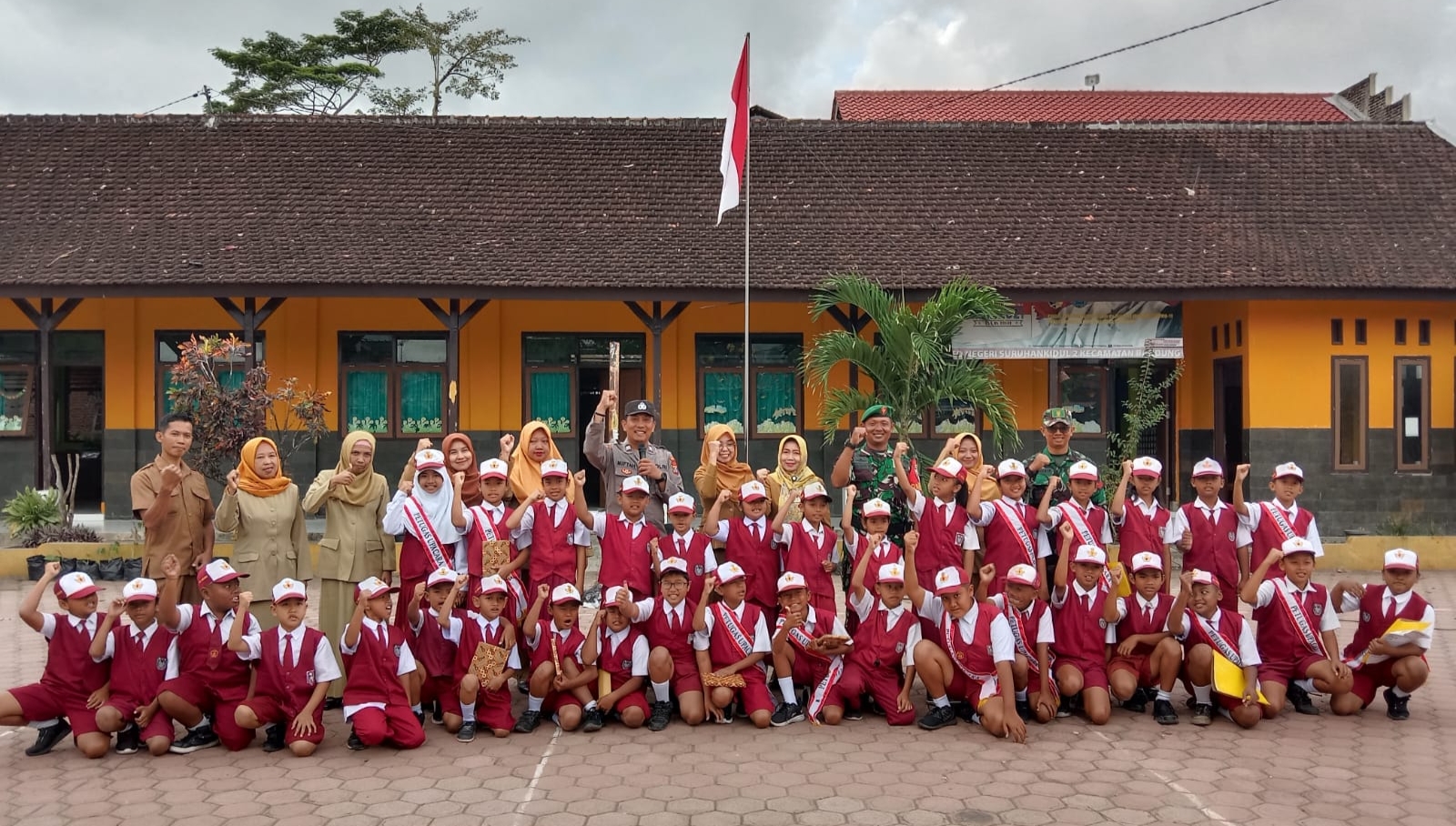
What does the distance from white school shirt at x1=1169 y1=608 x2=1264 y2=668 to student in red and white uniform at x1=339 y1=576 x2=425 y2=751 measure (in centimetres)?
420

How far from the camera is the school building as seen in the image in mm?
14141

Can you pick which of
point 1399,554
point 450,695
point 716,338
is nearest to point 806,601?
point 450,695

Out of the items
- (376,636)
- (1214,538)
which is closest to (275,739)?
(376,636)

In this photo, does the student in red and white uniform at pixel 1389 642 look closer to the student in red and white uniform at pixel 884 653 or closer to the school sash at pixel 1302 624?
the school sash at pixel 1302 624

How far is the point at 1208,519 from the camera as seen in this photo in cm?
704

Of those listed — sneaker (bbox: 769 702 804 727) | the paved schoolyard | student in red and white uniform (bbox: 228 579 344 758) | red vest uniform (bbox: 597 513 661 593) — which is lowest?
the paved schoolyard

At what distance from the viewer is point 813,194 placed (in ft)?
52.5

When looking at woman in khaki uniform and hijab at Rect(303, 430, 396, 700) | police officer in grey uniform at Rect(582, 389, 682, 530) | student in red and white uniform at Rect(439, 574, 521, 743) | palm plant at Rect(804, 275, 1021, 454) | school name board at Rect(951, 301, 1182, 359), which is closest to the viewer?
student in red and white uniform at Rect(439, 574, 521, 743)

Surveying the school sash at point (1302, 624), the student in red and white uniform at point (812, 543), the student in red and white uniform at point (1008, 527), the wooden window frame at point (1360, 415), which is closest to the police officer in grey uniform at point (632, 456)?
the student in red and white uniform at point (812, 543)

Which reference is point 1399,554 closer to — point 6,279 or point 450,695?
point 450,695

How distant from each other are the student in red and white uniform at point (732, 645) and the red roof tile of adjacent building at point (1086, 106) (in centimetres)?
2048

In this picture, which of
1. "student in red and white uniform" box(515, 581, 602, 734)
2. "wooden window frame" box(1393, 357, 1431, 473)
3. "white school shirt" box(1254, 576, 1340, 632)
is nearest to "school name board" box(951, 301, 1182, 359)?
"wooden window frame" box(1393, 357, 1431, 473)

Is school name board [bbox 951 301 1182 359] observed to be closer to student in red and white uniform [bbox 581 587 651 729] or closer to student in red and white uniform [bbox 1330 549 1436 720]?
student in red and white uniform [bbox 1330 549 1436 720]

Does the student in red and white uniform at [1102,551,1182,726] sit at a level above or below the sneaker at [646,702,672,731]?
above
